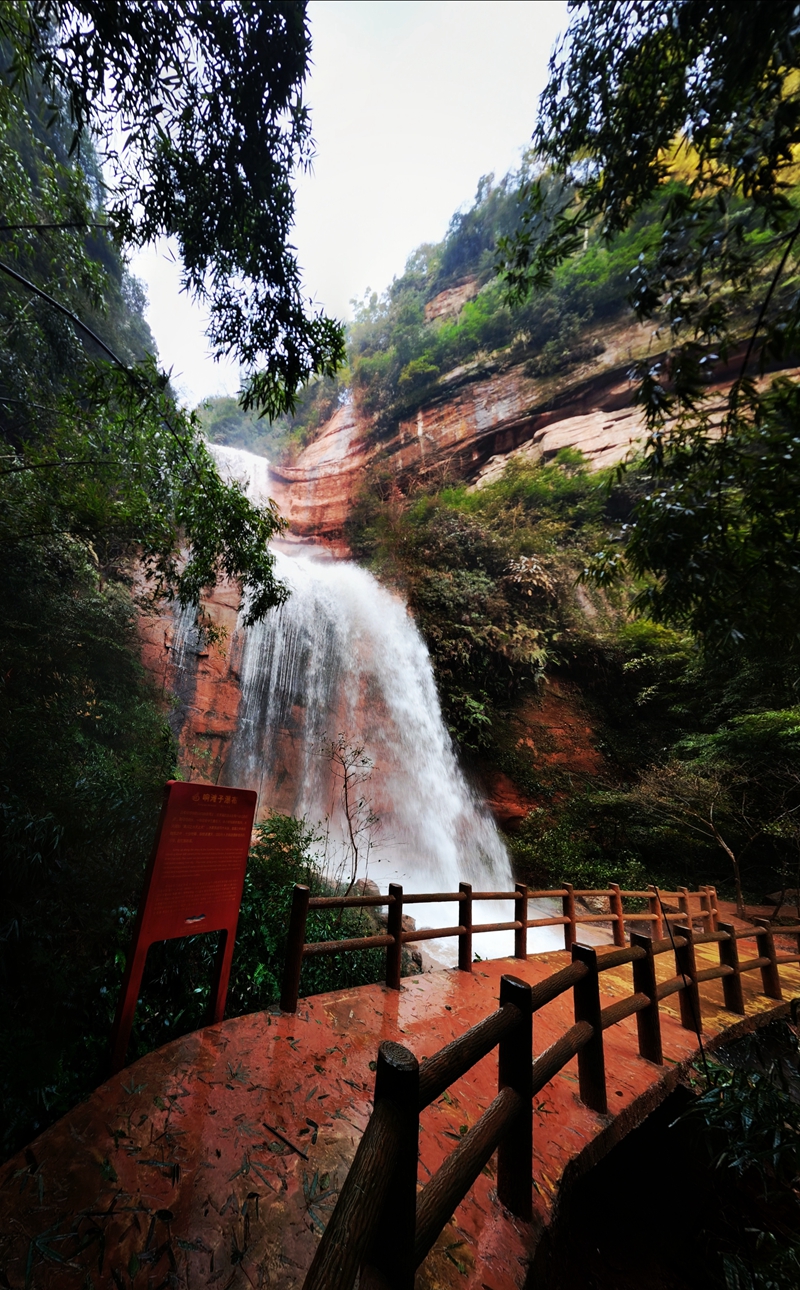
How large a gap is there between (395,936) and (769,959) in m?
3.50

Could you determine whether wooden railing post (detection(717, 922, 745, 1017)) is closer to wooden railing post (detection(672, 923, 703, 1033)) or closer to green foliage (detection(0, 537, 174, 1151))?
wooden railing post (detection(672, 923, 703, 1033))

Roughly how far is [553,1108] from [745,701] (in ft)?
30.7

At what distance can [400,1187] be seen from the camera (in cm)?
96

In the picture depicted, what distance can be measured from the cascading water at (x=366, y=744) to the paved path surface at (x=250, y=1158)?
571cm

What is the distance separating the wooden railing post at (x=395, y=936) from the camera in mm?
3168

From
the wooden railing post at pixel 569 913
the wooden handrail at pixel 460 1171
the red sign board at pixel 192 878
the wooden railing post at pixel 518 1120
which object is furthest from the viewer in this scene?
the wooden railing post at pixel 569 913

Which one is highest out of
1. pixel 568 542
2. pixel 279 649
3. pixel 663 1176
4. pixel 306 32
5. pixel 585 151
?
pixel 568 542

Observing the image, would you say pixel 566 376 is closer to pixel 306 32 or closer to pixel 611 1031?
pixel 306 32

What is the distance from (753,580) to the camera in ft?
9.48

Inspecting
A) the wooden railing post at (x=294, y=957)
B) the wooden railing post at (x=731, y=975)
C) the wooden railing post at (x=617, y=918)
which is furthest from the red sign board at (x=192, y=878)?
the wooden railing post at (x=617, y=918)

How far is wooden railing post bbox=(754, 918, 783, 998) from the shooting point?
418cm

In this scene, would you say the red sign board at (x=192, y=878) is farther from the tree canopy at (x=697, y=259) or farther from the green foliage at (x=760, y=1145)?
the tree canopy at (x=697, y=259)

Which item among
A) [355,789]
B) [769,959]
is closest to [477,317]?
[355,789]

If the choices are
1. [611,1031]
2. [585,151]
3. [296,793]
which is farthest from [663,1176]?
[296,793]
